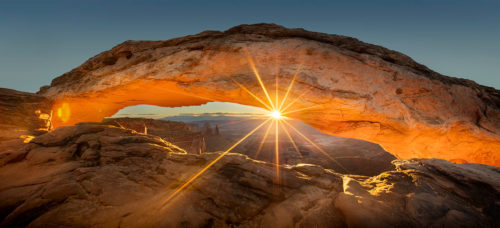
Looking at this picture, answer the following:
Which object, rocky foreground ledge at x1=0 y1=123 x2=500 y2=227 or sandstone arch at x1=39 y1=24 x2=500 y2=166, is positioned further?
sandstone arch at x1=39 y1=24 x2=500 y2=166

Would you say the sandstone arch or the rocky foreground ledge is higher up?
the sandstone arch

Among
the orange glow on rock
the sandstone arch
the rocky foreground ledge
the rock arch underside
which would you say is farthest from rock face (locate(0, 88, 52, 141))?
the sandstone arch

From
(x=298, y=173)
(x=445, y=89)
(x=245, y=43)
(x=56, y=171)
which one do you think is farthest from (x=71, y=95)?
(x=445, y=89)

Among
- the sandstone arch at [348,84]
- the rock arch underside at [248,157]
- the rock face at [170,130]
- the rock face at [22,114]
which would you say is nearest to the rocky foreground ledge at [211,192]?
the rock arch underside at [248,157]

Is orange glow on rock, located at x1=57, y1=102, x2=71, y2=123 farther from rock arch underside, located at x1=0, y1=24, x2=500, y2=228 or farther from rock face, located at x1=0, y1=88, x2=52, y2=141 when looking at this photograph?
rock face, located at x1=0, y1=88, x2=52, y2=141

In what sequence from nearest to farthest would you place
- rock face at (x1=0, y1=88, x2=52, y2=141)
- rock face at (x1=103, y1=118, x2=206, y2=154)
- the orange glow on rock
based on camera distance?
rock face at (x1=0, y1=88, x2=52, y2=141) < the orange glow on rock < rock face at (x1=103, y1=118, x2=206, y2=154)

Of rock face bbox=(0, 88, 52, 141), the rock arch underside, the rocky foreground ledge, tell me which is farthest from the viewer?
rock face bbox=(0, 88, 52, 141)

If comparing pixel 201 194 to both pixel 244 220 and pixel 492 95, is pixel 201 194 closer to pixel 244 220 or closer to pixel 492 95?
pixel 244 220
